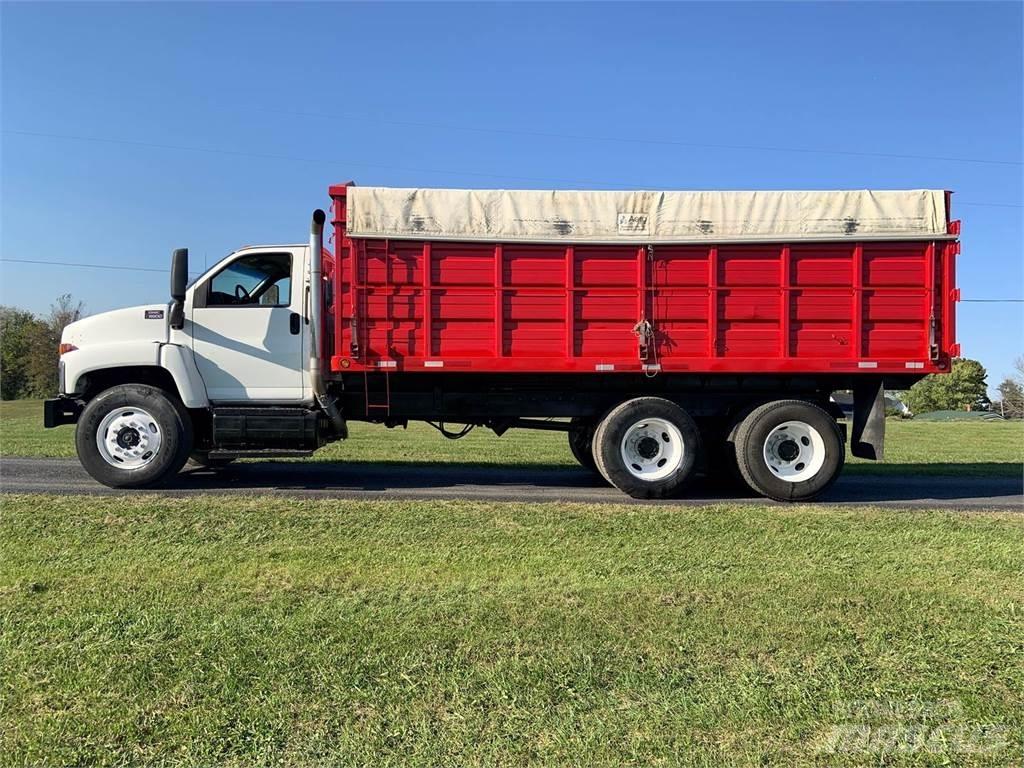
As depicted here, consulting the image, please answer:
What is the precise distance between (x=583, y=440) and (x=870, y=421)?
10.9 ft

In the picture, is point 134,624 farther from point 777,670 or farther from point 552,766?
point 777,670

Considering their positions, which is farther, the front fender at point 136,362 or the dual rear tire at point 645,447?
the dual rear tire at point 645,447

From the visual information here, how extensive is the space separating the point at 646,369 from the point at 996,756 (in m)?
5.59

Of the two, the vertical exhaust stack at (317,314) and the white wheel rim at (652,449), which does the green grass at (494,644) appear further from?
the vertical exhaust stack at (317,314)

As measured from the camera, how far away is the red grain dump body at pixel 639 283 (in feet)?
26.0

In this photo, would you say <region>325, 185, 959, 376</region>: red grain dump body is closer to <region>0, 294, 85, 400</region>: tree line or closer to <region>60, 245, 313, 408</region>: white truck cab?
<region>60, 245, 313, 408</region>: white truck cab

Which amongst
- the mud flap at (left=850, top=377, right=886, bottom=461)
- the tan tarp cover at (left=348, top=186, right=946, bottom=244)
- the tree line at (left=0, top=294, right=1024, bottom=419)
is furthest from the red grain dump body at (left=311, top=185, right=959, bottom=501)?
the tree line at (left=0, top=294, right=1024, bottom=419)

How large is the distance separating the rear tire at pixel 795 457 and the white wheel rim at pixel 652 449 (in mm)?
706

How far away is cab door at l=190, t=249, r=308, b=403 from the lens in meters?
8.20

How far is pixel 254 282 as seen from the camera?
839cm

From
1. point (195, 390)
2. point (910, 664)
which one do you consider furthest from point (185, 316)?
point (910, 664)

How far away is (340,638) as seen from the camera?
358cm

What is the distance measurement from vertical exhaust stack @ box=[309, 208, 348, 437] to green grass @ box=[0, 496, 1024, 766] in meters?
2.35

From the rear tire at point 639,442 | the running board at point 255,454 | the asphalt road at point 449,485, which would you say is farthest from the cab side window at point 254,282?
the rear tire at point 639,442
